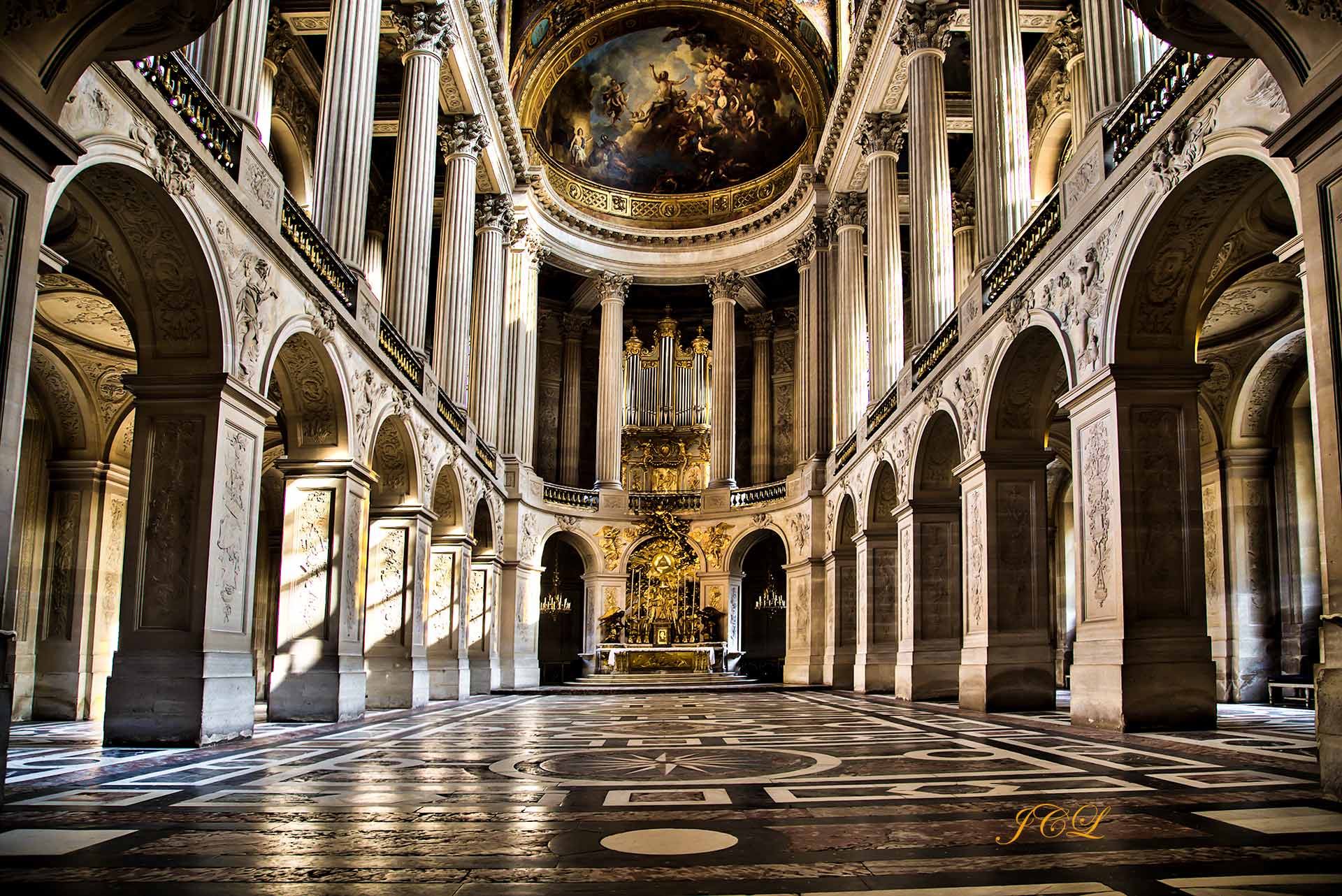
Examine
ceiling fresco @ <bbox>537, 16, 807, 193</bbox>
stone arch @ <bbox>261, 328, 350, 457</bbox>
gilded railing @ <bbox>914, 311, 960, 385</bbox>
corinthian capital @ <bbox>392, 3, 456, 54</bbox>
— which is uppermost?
ceiling fresco @ <bbox>537, 16, 807, 193</bbox>

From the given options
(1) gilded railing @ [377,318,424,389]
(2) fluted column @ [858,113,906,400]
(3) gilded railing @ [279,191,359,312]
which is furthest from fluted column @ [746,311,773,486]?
(3) gilded railing @ [279,191,359,312]

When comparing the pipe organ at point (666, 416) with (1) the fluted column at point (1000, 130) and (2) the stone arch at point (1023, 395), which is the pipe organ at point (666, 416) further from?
(2) the stone arch at point (1023, 395)

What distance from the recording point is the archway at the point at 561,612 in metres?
33.8

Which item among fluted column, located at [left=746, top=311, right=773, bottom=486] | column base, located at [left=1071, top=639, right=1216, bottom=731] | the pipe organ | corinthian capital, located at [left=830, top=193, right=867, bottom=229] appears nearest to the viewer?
column base, located at [left=1071, top=639, right=1216, bottom=731]

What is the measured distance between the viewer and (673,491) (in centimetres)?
3494

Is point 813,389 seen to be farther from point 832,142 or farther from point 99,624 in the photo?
point 99,624

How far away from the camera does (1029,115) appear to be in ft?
80.8

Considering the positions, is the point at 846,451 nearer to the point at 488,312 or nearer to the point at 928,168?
the point at 928,168

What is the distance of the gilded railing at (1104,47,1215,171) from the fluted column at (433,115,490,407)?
13733mm

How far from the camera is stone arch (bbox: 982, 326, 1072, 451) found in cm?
1386

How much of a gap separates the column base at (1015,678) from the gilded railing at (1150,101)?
6.45 m

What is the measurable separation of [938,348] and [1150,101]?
302 inches

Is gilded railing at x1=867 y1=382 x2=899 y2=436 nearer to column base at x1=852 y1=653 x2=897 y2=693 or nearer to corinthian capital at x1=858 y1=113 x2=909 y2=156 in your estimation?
column base at x1=852 y1=653 x2=897 y2=693

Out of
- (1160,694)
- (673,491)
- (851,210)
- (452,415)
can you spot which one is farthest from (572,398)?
(1160,694)
